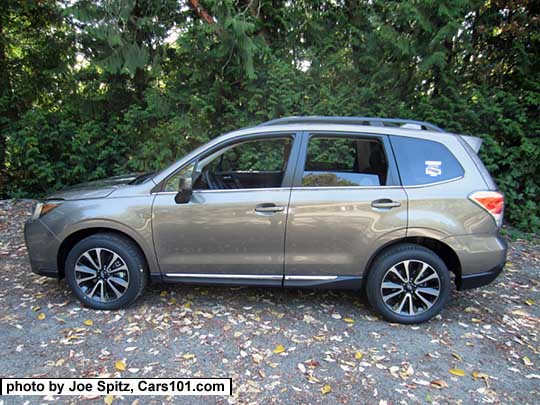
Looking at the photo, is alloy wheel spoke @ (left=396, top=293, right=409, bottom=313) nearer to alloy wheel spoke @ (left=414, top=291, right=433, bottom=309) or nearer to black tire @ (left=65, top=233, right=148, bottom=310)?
alloy wheel spoke @ (left=414, top=291, right=433, bottom=309)

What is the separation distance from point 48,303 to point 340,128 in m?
3.27

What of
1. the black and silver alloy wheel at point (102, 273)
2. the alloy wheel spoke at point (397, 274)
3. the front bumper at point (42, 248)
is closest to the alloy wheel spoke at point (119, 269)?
the black and silver alloy wheel at point (102, 273)

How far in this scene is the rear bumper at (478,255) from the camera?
10.0ft

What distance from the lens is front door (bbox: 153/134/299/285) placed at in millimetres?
3096

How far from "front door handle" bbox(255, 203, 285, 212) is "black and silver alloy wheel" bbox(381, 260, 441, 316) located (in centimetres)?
110

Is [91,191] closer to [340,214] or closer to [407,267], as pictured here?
[340,214]

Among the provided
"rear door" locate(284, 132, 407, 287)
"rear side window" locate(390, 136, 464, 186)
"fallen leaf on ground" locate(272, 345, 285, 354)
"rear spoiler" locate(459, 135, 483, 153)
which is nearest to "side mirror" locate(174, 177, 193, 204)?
"rear door" locate(284, 132, 407, 287)

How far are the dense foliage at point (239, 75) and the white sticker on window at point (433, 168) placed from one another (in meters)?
3.12

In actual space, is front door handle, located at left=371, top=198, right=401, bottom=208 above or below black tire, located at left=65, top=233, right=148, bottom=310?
above

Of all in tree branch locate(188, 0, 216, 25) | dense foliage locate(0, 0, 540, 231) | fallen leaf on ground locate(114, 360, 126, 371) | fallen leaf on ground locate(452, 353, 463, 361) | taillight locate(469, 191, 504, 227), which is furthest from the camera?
tree branch locate(188, 0, 216, 25)

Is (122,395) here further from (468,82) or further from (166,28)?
Answer: (468,82)

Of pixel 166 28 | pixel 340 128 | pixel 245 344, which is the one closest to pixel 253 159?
pixel 340 128

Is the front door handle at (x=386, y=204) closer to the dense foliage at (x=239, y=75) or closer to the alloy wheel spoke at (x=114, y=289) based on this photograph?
the alloy wheel spoke at (x=114, y=289)

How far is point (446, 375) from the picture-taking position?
2.62m
